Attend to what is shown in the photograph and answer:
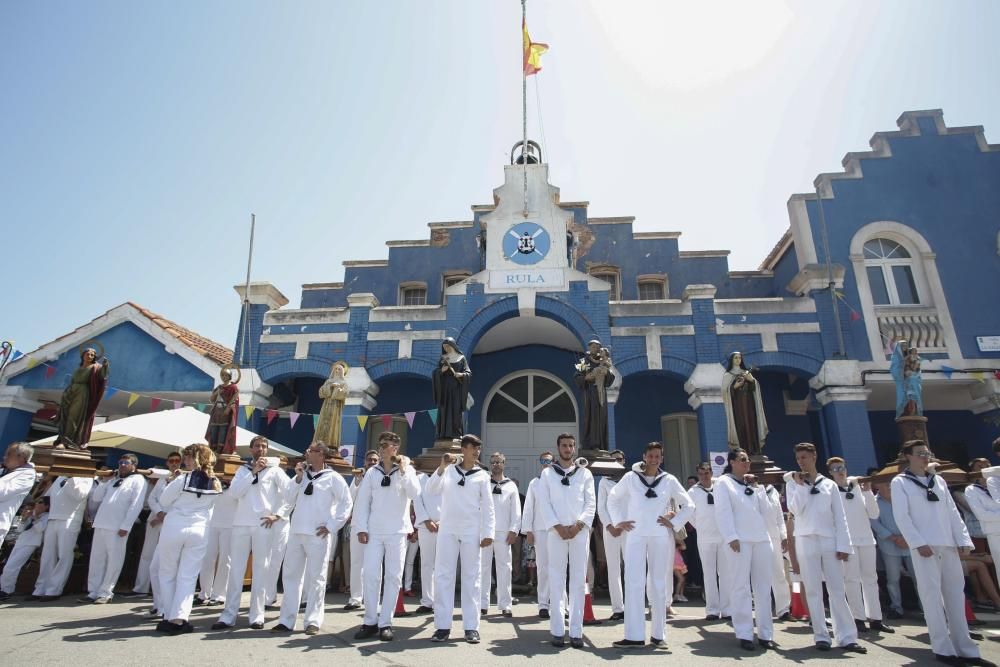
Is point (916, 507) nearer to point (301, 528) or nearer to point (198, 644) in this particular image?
point (301, 528)

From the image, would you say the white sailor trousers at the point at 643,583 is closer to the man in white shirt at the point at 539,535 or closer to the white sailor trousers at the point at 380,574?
the man in white shirt at the point at 539,535

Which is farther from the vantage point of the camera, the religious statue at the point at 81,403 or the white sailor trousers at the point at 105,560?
the religious statue at the point at 81,403

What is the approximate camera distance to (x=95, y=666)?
4383 mm

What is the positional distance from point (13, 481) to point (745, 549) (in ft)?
25.0

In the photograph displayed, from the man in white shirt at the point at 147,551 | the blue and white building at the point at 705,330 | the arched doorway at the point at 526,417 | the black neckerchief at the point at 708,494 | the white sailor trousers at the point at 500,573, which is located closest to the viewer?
the white sailor trousers at the point at 500,573

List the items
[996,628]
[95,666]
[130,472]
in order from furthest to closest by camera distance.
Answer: [130,472] < [996,628] < [95,666]

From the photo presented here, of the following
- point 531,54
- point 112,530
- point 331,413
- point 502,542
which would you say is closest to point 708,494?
point 502,542

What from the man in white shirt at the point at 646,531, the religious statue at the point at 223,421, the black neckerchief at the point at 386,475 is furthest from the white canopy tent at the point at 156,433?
the man in white shirt at the point at 646,531

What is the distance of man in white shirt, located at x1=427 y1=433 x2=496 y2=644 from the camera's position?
5570 millimetres

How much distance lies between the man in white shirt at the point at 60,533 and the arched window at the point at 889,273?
16147mm

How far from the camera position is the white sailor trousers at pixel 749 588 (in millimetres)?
5578

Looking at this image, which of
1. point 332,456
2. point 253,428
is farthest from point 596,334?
point 253,428

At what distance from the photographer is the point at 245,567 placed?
610cm

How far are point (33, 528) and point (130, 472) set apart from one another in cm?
129
